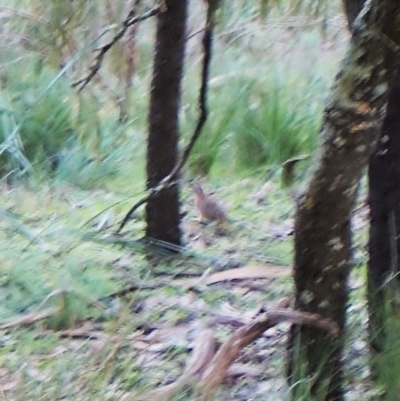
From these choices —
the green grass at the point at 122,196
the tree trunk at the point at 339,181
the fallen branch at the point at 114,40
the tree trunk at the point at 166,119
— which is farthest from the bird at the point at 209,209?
the tree trunk at the point at 339,181

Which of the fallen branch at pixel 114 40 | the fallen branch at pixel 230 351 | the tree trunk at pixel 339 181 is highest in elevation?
the fallen branch at pixel 114 40

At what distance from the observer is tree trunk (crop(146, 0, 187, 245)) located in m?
1.99

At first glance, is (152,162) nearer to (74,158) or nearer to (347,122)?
(74,158)

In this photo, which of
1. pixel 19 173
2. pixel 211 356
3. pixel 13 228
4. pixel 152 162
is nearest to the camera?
pixel 211 356

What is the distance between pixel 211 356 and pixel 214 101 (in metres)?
1.68

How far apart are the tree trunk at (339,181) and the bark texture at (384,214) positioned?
16cm

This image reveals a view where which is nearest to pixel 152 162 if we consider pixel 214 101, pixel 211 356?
pixel 211 356

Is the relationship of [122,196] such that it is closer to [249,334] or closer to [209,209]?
[209,209]

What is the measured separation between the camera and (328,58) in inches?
131

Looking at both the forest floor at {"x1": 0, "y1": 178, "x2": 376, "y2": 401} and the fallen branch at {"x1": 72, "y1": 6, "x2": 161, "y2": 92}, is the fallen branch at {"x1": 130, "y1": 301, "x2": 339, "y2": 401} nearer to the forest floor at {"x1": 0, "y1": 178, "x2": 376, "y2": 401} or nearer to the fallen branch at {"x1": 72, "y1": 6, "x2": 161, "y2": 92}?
the forest floor at {"x1": 0, "y1": 178, "x2": 376, "y2": 401}

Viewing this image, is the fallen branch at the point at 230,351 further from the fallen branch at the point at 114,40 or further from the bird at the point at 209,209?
the bird at the point at 209,209

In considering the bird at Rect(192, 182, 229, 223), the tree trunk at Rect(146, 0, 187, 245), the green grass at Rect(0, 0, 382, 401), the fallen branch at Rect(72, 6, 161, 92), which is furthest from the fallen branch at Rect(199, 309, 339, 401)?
the bird at Rect(192, 182, 229, 223)

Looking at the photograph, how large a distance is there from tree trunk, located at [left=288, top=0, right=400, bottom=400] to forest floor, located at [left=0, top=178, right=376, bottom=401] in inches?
5.3

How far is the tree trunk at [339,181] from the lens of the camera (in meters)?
1.01
